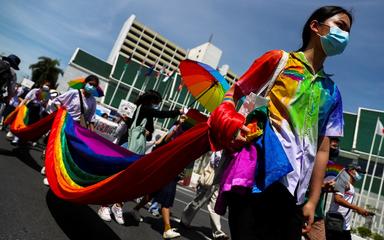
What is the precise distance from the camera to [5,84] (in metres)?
5.54

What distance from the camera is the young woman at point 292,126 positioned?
5.27 ft

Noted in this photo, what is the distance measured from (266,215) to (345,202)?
3.05 metres

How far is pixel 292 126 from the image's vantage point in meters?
1.76

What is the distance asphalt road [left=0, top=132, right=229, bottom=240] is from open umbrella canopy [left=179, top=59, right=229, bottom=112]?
6.64ft

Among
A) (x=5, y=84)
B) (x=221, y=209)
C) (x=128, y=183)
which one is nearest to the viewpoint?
(x=221, y=209)

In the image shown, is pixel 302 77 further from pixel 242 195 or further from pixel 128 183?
pixel 128 183

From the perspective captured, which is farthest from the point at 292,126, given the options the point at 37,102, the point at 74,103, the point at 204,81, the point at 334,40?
the point at 37,102

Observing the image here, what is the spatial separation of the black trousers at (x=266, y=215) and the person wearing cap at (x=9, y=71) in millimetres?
5025

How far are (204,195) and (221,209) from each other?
3.90 meters

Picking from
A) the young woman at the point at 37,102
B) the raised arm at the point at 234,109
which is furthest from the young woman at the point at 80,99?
the raised arm at the point at 234,109

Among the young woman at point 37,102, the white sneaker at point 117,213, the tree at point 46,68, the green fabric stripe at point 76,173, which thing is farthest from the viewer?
the tree at point 46,68

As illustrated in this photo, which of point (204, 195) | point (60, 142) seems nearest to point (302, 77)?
point (60, 142)

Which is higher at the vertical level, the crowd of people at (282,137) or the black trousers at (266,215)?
the crowd of people at (282,137)

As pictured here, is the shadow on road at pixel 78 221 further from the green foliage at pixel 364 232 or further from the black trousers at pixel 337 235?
the green foliage at pixel 364 232
